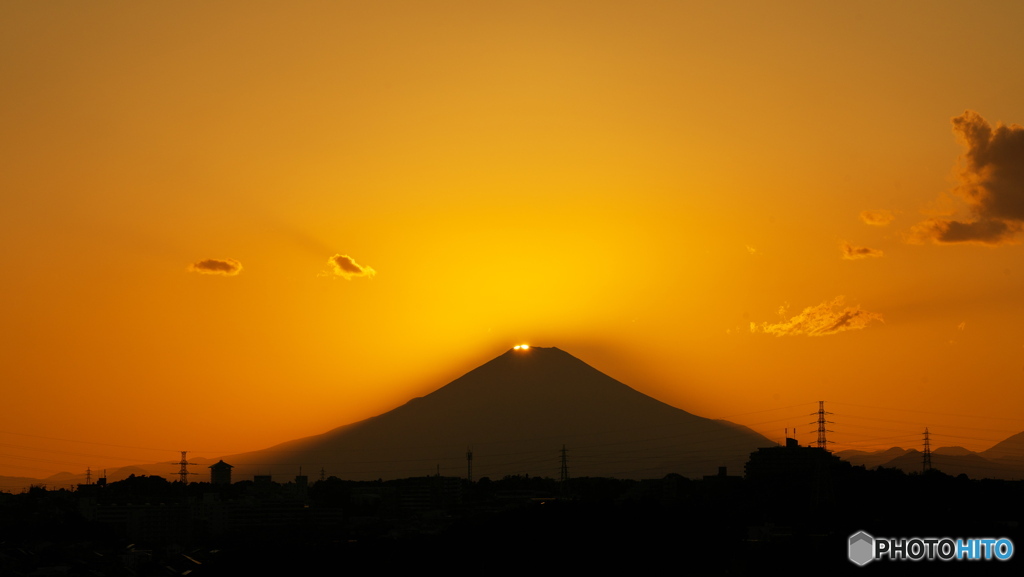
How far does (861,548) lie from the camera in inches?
1706

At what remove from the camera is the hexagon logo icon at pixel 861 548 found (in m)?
42.5

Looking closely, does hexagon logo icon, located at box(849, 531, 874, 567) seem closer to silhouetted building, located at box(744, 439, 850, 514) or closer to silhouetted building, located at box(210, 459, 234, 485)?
silhouetted building, located at box(744, 439, 850, 514)

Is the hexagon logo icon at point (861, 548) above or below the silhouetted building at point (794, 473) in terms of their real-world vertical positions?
below

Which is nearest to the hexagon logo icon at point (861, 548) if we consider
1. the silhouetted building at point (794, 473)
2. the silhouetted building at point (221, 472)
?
the silhouetted building at point (794, 473)

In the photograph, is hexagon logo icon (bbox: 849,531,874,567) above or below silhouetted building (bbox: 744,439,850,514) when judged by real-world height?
below

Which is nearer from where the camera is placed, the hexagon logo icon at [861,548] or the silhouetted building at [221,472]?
the hexagon logo icon at [861,548]

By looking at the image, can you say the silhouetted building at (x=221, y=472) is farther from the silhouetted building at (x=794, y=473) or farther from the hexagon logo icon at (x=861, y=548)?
the hexagon logo icon at (x=861, y=548)

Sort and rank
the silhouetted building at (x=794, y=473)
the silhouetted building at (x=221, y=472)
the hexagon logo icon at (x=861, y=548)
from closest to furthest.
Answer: the hexagon logo icon at (x=861, y=548), the silhouetted building at (x=794, y=473), the silhouetted building at (x=221, y=472)

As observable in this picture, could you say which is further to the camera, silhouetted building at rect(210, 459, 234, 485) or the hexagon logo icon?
silhouetted building at rect(210, 459, 234, 485)

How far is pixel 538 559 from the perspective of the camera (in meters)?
50.4

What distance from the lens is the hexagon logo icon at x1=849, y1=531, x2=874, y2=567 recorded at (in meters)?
42.5

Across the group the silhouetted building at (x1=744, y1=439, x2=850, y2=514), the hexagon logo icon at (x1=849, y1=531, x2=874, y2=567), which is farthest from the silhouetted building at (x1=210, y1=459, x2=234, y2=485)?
the hexagon logo icon at (x1=849, y1=531, x2=874, y2=567)

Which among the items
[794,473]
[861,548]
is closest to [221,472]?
[794,473]

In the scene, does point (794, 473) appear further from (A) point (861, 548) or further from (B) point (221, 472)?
(B) point (221, 472)
